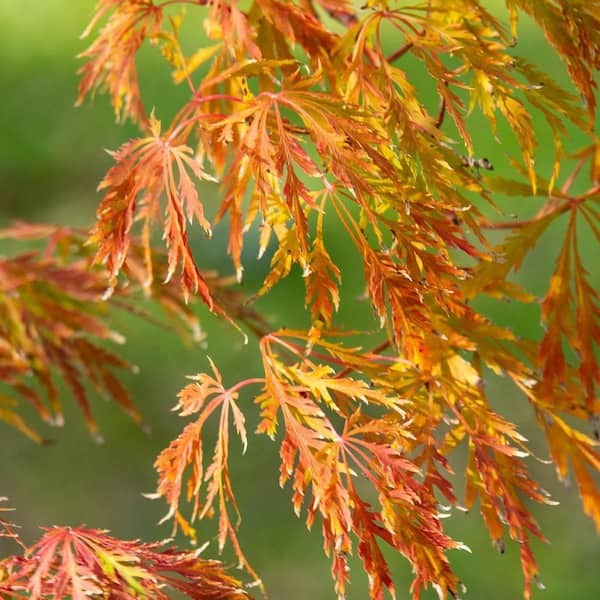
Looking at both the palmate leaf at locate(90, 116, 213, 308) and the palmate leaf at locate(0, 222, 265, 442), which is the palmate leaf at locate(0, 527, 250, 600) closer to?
the palmate leaf at locate(90, 116, 213, 308)

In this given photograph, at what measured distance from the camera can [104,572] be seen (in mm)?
798

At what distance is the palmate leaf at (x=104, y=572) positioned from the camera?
2.53ft

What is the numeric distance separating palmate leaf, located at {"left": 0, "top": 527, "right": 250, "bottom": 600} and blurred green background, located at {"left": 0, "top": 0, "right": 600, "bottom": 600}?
807 mm

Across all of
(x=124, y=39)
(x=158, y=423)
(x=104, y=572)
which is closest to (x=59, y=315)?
(x=124, y=39)

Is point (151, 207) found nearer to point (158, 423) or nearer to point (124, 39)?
point (124, 39)

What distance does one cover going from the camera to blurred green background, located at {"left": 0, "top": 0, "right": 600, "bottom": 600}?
2.15 m

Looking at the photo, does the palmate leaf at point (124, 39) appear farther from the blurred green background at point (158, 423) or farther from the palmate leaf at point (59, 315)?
the blurred green background at point (158, 423)

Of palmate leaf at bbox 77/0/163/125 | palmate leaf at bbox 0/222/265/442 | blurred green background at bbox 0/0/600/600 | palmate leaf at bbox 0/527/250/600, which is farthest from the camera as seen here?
blurred green background at bbox 0/0/600/600

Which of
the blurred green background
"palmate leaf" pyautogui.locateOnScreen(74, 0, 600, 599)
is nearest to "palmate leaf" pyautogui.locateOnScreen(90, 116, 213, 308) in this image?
"palmate leaf" pyautogui.locateOnScreen(74, 0, 600, 599)

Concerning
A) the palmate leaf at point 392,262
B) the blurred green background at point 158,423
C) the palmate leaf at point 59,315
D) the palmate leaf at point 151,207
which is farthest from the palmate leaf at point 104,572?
the blurred green background at point 158,423

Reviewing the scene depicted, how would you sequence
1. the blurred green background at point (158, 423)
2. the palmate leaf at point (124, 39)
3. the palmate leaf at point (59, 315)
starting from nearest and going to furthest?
1. the palmate leaf at point (124, 39)
2. the palmate leaf at point (59, 315)
3. the blurred green background at point (158, 423)

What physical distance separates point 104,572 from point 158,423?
1.65 metres

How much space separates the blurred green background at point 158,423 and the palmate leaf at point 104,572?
807 mm

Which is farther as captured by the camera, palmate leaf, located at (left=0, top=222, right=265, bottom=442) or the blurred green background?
the blurred green background
